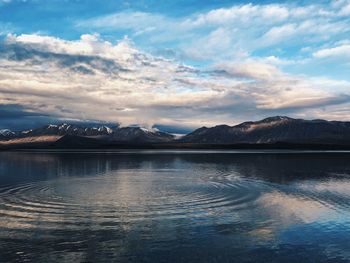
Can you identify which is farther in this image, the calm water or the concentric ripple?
the concentric ripple

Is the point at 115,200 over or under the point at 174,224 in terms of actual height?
over

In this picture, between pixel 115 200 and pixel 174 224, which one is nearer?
pixel 174 224

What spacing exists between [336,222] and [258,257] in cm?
617

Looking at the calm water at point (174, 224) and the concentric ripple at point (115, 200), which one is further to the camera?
the concentric ripple at point (115, 200)

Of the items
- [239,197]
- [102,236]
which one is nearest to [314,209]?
[239,197]

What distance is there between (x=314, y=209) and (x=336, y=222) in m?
2.94

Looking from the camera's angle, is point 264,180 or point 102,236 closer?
point 102,236

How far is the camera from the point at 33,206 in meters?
20.2

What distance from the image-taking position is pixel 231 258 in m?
12.1

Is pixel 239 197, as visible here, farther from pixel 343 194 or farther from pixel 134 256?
pixel 134 256

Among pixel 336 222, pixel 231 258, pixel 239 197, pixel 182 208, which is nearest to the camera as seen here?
pixel 231 258

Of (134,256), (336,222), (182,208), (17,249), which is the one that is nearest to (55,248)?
(17,249)

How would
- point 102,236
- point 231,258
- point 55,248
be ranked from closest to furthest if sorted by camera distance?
point 231,258 < point 55,248 < point 102,236

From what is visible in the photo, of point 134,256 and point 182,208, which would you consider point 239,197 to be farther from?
point 134,256
